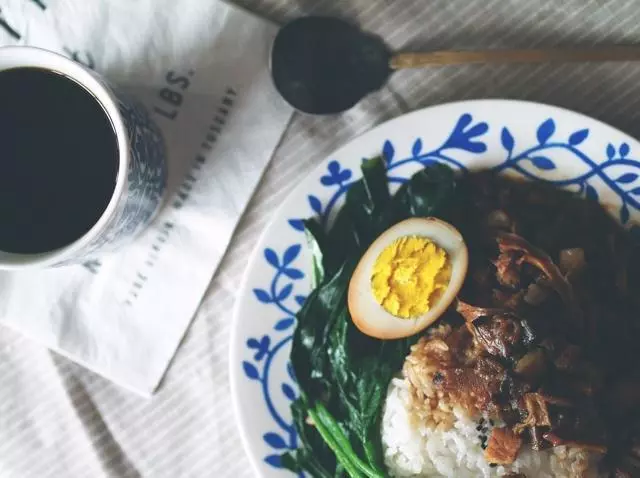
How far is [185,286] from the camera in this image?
126 centimetres

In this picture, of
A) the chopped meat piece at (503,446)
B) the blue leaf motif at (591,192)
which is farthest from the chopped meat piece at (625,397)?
the blue leaf motif at (591,192)

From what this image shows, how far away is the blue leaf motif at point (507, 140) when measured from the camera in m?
1.14

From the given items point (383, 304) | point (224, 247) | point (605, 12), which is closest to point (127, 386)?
point (224, 247)

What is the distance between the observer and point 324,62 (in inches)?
48.0

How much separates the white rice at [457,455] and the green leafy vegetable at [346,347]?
0.16 ft

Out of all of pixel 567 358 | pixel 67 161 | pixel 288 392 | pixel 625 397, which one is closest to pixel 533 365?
pixel 567 358

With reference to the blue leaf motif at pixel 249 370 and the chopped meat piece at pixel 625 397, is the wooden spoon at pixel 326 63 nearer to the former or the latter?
the blue leaf motif at pixel 249 370

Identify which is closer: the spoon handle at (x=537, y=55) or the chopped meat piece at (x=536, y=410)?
the chopped meat piece at (x=536, y=410)

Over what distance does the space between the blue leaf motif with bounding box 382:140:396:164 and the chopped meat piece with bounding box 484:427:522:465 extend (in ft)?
1.44

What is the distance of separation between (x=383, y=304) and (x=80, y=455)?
0.62m

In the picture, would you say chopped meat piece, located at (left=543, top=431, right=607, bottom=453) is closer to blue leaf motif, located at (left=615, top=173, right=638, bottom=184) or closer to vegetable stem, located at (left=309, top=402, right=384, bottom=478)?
vegetable stem, located at (left=309, top=402, right=384, bottom=478)

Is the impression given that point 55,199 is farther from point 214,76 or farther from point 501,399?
point 501,399

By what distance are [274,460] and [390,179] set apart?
1.58 feet

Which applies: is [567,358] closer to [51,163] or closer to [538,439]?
[538,439]
